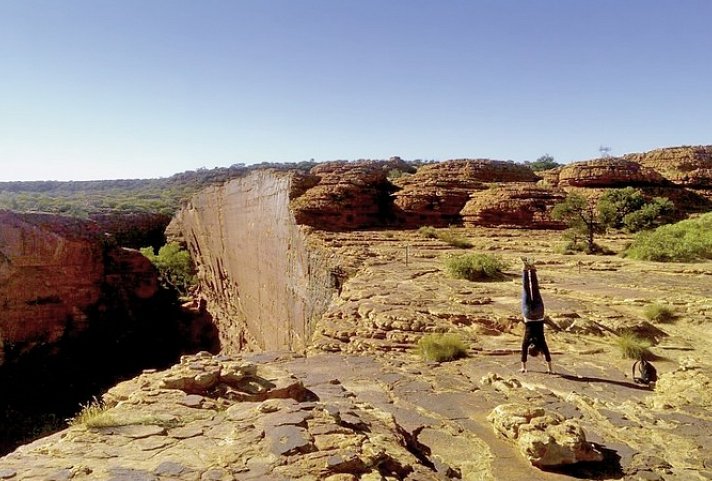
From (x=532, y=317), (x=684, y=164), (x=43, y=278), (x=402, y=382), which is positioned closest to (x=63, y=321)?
(x=43, y=278)

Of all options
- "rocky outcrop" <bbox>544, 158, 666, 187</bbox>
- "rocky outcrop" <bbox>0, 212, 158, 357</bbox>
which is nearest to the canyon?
"rocky outcrop" <bbox>544, 158, 666, 187</bbox>

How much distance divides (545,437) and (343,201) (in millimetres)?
17176

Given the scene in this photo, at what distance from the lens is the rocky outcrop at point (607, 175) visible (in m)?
24.2

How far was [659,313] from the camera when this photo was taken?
7.81 metres

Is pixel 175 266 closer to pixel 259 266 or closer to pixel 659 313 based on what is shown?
pixel 259 266

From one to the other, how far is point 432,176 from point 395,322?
19.3 metres

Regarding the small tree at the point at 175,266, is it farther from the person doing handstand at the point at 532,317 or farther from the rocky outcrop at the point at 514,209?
the person doing handstand at the point at 532,317

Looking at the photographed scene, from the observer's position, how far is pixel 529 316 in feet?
19.5

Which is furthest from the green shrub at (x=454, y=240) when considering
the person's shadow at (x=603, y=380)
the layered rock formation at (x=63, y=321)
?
the layered rock formation at (x=63, y=321)

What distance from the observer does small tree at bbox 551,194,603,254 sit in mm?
16337

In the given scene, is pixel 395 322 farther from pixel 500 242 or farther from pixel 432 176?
pixel 432 176

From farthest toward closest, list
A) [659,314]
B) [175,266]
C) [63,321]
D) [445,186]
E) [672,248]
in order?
1. [175,266]
2. [445,186]
3. [63,321]
4. [672,248]
5. [659,314]

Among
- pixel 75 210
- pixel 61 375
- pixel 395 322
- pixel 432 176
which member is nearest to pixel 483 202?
pixel 432 176

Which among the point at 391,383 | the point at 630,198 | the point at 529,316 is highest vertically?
the point at 630,198
